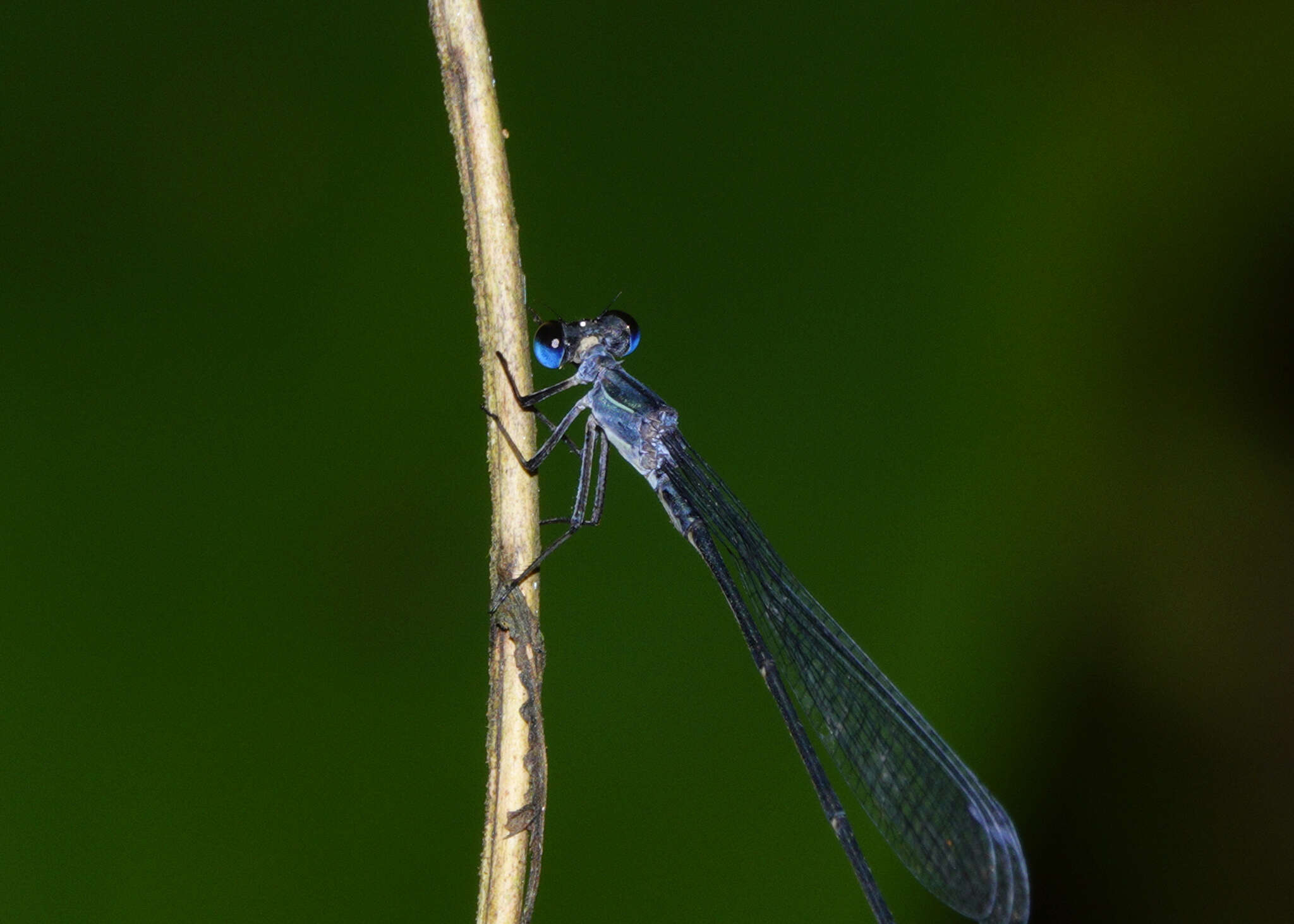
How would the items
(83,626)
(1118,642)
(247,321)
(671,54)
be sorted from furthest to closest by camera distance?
(1118,642), (671,54), (247,321), (83,626)

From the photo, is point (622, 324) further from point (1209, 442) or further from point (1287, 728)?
point (1287, 728)

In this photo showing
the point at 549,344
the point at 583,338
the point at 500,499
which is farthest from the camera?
the point at 583,338

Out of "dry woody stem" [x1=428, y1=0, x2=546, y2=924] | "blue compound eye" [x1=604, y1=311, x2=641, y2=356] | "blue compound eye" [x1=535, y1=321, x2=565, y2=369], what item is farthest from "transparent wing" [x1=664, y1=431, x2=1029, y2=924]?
"dry woody stem" [x1=428, y1=0, x2=546, y2=924]

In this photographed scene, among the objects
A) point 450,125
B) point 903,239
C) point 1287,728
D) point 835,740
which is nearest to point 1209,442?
point 1287,728

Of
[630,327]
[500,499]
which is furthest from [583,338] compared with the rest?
[500,499]

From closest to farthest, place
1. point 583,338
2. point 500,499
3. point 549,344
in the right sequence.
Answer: point 500,499 → point 549,344 → point 583,338

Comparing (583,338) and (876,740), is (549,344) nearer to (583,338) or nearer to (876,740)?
(583,338)

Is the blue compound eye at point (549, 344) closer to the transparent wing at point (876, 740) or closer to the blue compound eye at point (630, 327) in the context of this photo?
the blue compound eye at point (630, 327)
